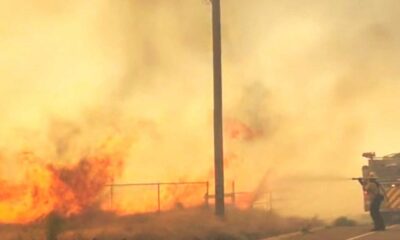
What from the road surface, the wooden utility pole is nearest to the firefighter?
the road surface

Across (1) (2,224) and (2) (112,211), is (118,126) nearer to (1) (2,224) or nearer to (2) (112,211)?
(2) (112,211)

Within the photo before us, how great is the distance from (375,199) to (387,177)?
12.1 ft

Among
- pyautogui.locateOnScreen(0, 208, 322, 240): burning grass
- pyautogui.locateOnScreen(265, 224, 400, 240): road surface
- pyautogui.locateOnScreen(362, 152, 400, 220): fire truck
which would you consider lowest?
pyautogui.locateOnScreen(265, 224, 400, 240): road surface

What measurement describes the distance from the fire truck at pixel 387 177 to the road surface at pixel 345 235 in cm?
302

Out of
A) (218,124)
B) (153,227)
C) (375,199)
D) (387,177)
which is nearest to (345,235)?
(375,199)

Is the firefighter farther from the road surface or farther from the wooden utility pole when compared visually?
the wooden utility pole

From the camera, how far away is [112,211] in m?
23.5

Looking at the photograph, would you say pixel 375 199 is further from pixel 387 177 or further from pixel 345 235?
pixel 387 177

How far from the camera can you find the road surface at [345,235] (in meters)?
20.5

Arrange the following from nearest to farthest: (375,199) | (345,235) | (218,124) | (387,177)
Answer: (345,235), (218,124), (375,199), (387,177)

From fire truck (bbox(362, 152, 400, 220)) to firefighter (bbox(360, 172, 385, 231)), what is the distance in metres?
1.41

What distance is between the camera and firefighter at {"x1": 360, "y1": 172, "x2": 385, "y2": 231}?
23773mm

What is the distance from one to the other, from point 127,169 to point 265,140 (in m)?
→ 6.33

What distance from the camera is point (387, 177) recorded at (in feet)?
91.5
